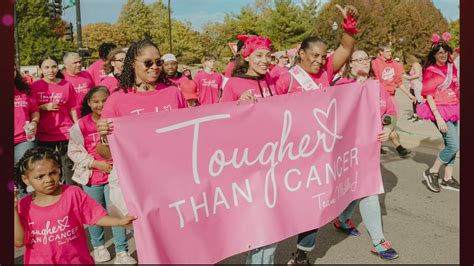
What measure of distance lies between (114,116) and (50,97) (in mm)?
3036

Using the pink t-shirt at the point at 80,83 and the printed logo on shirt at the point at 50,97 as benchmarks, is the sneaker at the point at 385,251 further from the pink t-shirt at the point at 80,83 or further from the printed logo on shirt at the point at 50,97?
the pink t-shirt at the point at 80,83

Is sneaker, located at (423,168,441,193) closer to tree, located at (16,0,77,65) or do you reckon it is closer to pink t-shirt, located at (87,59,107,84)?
pink t-shirt, located at (87,59,107,84)

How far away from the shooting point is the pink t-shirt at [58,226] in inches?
116

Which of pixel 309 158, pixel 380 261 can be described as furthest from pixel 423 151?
pixel 309 158

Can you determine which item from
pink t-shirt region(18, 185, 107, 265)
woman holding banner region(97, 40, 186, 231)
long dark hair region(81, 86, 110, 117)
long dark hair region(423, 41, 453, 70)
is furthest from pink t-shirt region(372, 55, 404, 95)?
pink t-shirt region(18, 185, 107, 265)

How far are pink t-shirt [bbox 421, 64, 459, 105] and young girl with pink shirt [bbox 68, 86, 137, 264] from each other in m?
3.76

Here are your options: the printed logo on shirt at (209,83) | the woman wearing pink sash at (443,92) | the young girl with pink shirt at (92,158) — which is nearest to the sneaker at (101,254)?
the young girl with pink shirt at (92,158)

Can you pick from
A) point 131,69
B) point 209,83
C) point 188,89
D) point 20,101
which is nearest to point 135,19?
point 209,83

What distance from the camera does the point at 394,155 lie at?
27.8ft

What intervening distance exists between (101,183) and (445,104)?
157 inches

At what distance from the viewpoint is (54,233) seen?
2.98m

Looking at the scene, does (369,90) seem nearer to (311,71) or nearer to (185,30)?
(311,71)

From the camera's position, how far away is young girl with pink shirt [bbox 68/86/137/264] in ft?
13.2

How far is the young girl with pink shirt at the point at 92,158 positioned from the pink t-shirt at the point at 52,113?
193 cm
